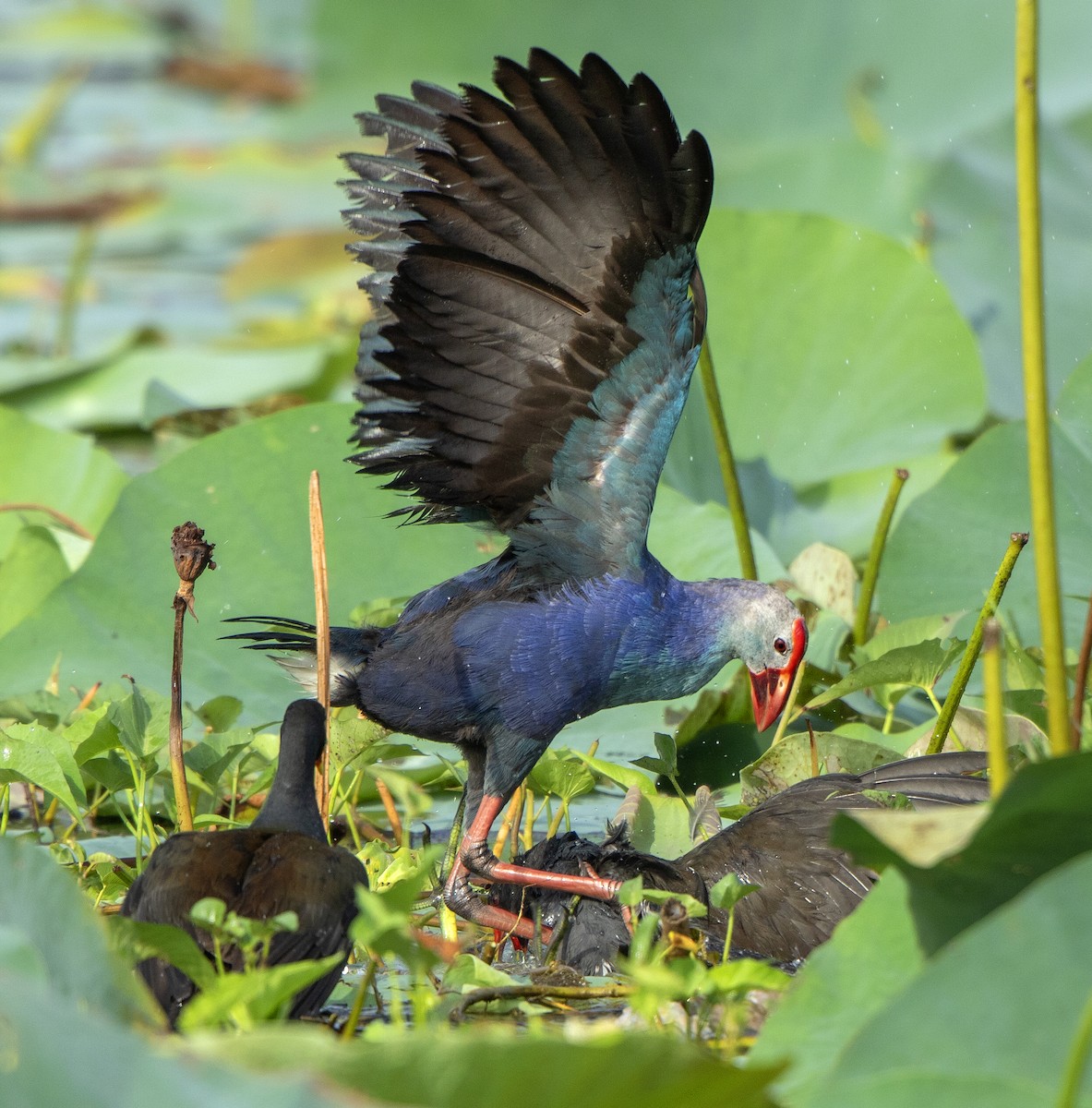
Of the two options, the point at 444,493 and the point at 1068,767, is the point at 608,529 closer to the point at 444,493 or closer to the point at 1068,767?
the point at 444,493

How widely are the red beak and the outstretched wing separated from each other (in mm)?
324

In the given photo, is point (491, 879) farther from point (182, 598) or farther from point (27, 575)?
point (27, 575)

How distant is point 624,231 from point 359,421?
741 mm

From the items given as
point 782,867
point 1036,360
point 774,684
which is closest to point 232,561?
point 774,684

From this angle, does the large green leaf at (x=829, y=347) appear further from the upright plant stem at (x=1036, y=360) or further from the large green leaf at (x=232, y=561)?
the upright plant stem at (x=1036, y=360)

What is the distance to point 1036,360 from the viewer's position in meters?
1.61

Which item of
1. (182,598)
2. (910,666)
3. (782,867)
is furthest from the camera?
(910,666)

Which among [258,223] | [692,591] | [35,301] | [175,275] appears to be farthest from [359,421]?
[258,223]

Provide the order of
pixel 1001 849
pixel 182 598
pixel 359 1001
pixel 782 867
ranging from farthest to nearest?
pixel 782 867
pixel 182 598
pixel 359 1001
pixel 1001 849

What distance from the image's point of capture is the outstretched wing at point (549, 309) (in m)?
2.32

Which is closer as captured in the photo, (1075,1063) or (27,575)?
(1075,1063)

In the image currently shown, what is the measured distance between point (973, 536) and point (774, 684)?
60cm

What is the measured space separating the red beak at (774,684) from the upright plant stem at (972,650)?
293 mm

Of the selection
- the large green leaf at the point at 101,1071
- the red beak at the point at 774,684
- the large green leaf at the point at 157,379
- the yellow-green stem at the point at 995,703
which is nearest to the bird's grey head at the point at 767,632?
the red beak at the point at 774,684
